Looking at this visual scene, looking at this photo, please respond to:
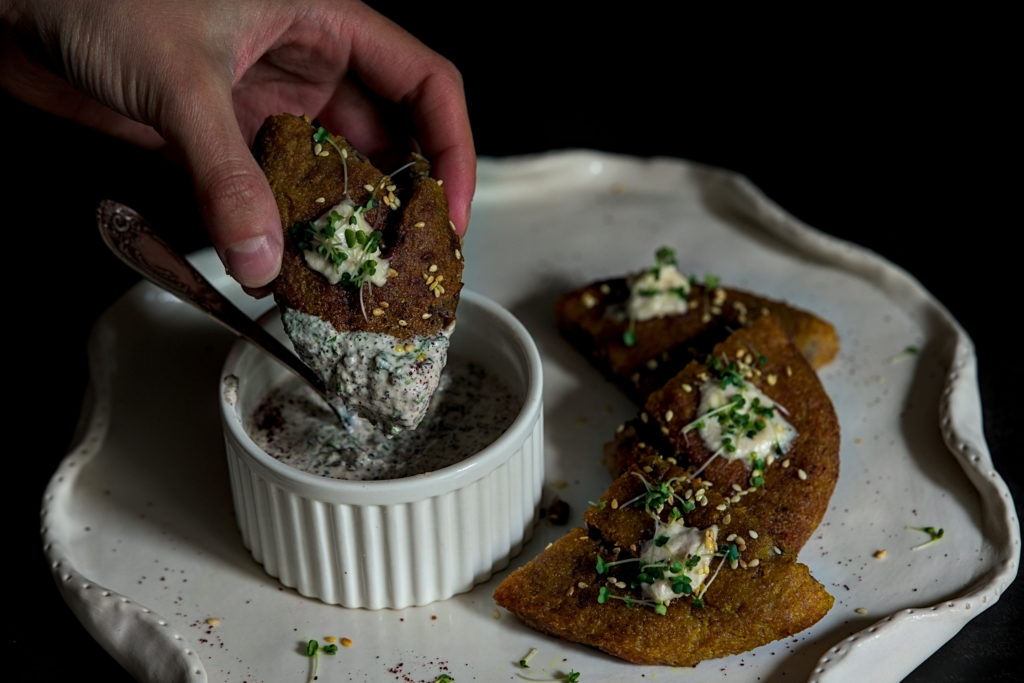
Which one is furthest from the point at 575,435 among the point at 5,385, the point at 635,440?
the point at 5,385

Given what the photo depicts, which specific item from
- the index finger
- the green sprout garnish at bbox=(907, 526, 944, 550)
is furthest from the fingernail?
the green sprout garnish at bbox=(907, 526, 944, 550)

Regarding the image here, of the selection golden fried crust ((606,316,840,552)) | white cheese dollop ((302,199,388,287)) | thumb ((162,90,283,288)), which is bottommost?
golden fried crust ((606,316,840,552))

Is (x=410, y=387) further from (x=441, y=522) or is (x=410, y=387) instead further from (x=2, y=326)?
(x=2, y=326)

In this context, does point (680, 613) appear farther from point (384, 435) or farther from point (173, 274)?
point (173, 274)

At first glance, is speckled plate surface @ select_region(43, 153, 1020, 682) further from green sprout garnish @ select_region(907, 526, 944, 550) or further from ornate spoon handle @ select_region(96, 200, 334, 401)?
ornate spoon handle @ select_region(96, 200, 334, 401)

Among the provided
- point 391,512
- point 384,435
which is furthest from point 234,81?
point 391,512

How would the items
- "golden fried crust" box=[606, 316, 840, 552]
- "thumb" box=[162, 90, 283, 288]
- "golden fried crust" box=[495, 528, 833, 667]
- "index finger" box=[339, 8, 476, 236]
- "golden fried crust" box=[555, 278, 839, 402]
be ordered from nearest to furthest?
"thumb" box=[162, 90, 283, 288], "golden fried crust" box=[495, 528, 833, 667], "golden fried crust" box=[606, 316, 840, 552], "index finger" box=[339, 8, 476, 236], "golden fried crust" box=[555, 278, 839, 402]
